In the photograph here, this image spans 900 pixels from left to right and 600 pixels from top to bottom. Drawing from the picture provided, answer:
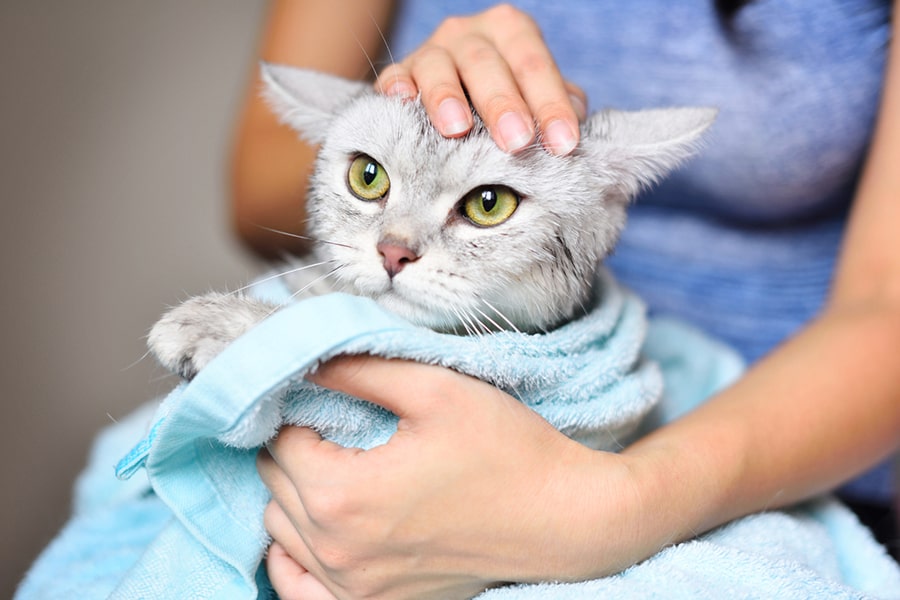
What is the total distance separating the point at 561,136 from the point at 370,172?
9.8 inches

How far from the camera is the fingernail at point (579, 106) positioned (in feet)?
3.29

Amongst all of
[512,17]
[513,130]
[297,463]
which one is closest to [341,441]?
[297,463]

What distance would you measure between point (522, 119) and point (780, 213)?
701 mm

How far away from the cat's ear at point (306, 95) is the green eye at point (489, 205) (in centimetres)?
27

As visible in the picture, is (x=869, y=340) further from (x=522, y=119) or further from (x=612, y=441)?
(x=522, y=119)

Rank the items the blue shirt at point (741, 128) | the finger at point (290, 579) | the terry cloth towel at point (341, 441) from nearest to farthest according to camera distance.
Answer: the terry cloth towel at point (341, 441)
the finger at point (290, 579)
the blue shirt at point (741, 128)

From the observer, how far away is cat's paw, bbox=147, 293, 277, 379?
0.77m

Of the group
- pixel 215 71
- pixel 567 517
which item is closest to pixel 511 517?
pixel 567 517

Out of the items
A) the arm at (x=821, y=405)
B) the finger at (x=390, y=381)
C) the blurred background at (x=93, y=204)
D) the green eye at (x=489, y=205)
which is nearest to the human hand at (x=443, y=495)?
the finger at (x=390, y=381)

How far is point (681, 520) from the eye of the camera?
Answer: 33.7 inches

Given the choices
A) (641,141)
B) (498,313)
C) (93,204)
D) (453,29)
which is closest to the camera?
(498,313)

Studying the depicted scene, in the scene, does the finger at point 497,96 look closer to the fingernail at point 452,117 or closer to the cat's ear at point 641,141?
the fingernail at point 452,117

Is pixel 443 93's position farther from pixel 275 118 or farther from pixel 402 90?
pixel 275 118

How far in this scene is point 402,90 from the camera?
971mm
